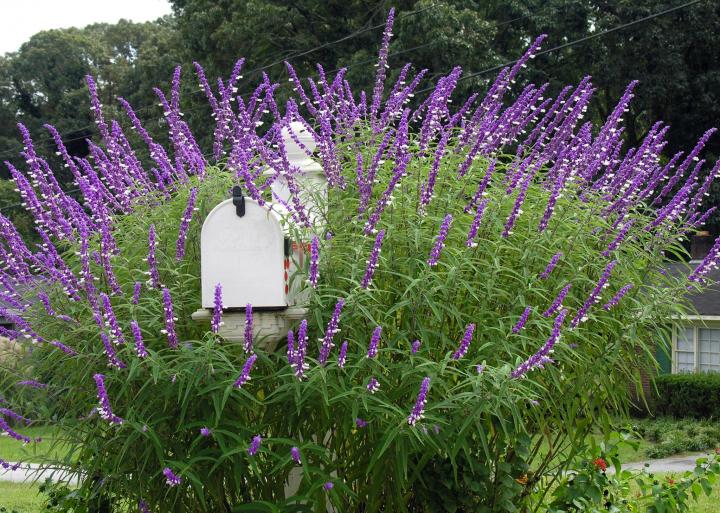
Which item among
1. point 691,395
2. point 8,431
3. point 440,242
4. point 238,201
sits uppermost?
point 238,201

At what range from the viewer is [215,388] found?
12.1 ft

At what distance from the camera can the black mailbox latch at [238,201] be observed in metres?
3.89

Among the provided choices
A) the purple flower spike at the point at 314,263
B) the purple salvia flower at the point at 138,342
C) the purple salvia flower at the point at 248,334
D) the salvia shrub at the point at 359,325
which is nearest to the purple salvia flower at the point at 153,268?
the salvia shrub at the point at 359,325

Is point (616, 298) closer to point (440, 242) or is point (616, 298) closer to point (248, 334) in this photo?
point (440, 242)

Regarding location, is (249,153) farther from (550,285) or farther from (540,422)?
(540,422)

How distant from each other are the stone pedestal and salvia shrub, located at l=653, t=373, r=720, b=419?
14.9 m

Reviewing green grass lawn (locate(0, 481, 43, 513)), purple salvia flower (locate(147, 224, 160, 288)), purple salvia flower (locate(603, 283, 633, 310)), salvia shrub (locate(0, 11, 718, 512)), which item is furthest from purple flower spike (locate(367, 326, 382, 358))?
green grass lawn (locate(0, 481, 43, 513))

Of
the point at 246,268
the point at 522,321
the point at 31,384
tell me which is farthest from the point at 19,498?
the point at 522,321

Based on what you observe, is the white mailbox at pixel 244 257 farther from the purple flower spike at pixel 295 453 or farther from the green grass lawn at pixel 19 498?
the green grass lawn at pixel 19 498

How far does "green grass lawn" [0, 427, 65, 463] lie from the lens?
438 centimetres

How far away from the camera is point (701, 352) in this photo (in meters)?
20.0

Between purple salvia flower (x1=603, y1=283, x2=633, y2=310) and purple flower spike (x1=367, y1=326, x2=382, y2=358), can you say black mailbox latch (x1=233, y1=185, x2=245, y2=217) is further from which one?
purple salvia flower (x1=603, y1=283, x2=633, y2=310)

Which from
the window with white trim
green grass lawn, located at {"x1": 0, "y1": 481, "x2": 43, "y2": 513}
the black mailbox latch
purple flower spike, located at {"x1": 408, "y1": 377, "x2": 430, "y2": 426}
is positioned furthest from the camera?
the window with white trim

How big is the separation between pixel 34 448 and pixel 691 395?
15.6m
